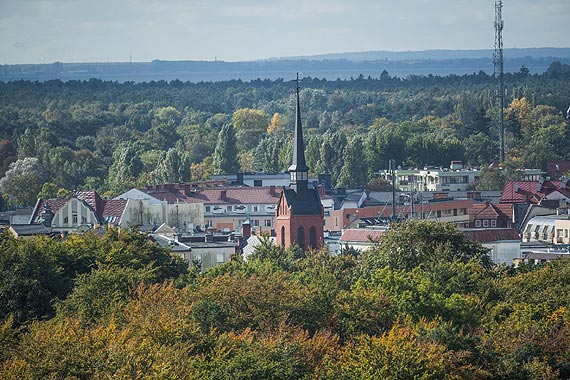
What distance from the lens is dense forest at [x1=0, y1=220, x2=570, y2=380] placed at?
46469mm

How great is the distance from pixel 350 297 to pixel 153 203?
57.8m

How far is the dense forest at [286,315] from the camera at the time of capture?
46.5 m

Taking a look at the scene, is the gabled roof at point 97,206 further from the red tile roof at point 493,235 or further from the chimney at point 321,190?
the red tile roof at point 493,235

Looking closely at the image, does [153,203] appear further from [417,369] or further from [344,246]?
[417,369]

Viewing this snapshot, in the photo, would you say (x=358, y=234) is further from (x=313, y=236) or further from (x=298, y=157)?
(x=298, y=157)

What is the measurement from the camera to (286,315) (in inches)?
2122

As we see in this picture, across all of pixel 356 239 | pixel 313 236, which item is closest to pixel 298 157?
pixel 313 236

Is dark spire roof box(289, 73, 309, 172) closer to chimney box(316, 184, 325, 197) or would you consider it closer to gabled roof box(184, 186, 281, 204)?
chimney box(316, 184, 325, 197)

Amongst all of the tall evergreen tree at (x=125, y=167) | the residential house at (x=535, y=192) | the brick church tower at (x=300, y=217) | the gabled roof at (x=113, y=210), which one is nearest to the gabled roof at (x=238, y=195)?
the gabled roof at (x=113, y=210)

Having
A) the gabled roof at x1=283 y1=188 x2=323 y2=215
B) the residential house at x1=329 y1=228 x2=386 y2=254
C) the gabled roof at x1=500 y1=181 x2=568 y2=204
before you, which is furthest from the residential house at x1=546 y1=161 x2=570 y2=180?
the gabled roof at x1=283 y1=188 x2=323 y2=215

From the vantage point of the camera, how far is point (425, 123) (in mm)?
192500

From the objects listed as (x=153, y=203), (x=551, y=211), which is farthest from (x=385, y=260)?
(x=153, y=203)

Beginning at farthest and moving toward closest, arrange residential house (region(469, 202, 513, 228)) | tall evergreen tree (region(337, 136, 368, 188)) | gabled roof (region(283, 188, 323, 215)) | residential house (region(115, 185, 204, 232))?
tall evergreen tree (region(337, 136, 368, 188)) < residential house (region(115, 185, 204, 232)) < residential house (region(469, 202, 513, 228)) < gabled roof (region(283, 188, 323, 215))

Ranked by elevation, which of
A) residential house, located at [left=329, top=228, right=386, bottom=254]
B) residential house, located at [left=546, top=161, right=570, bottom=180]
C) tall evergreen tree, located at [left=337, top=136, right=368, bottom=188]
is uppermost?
residential house, located at [left=329, top=228, right=386, bottom=254]
